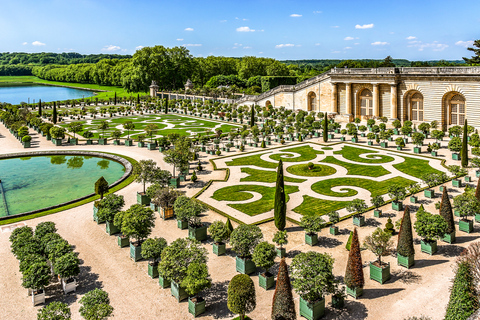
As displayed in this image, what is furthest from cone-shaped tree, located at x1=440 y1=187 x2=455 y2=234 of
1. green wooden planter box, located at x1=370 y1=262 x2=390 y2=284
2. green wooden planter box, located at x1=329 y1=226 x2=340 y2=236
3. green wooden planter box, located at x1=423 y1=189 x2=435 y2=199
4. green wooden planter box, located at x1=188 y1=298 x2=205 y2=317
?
green wooden planter box, located at x1=188 y1=298 x2=205 y2=317

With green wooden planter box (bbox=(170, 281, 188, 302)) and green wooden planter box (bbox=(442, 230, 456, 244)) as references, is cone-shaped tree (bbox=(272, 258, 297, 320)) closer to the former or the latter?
green wooden planter box (bbox=(170, 281, 188, 302))

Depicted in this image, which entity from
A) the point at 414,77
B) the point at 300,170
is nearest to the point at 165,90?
the point at 414,77

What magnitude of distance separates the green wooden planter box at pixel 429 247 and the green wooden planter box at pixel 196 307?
12705 mm

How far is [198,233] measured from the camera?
76.3ft

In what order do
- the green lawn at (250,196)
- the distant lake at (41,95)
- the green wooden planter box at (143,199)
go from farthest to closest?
the distant lake at (41,95) < the green wooden planter box at (143,199) < the green lawn at (250,196)

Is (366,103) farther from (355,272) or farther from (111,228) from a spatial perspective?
(355,272)

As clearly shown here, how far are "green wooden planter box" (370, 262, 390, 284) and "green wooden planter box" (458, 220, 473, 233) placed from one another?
25.3ft

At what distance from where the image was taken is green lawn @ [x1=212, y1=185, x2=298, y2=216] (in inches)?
1090

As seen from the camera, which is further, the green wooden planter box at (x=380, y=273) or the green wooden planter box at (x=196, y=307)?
the green wooden planter box at (x=380, y=273)

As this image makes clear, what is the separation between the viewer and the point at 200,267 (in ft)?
54.2

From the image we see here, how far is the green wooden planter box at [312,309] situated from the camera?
1548 centimetres

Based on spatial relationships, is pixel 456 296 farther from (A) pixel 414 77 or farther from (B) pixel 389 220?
(A) pixel 414 77

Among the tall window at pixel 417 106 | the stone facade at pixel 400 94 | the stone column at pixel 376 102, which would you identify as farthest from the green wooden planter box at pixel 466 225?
the stone column at pixel 376 102

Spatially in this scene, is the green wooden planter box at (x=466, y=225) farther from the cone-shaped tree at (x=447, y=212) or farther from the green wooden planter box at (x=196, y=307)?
the green wooden planter box at (x=196, y=307)
